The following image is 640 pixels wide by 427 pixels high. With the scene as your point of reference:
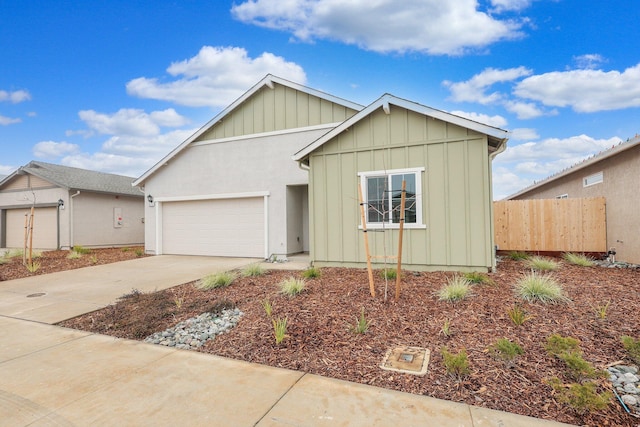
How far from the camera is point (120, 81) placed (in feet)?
48.1

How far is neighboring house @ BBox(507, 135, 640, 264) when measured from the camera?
27.4 feet

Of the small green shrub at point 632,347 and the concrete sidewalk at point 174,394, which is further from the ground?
the small green shrub at point 632,347

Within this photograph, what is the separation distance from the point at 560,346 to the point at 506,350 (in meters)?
0.55

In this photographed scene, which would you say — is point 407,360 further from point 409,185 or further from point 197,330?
point 409,185

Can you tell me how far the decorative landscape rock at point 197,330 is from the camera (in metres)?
4.18

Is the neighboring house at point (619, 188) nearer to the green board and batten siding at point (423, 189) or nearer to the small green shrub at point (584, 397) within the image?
the green board and batten siding at point (423, 189)

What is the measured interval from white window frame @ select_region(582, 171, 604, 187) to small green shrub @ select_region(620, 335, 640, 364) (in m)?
9.24

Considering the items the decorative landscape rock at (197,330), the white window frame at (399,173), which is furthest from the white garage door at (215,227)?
the decorative landscape rock at (197,330)

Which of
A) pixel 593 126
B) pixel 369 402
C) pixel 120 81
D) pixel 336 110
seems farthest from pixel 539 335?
pixel 120 81

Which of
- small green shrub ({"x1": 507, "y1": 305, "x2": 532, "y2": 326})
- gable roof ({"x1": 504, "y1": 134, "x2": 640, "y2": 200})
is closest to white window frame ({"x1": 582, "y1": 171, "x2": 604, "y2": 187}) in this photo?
gable roof ({"x1": 504, "y1": 134, "x2": 640, "y2": 200})

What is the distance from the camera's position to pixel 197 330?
4520 mm

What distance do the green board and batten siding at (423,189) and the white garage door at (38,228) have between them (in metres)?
15.2

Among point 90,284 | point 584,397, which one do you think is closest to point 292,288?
point 584,397

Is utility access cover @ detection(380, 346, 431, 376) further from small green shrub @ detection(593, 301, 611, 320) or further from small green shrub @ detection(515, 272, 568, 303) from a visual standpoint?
small green shrub @ detection(593, 301, 611, 320)
